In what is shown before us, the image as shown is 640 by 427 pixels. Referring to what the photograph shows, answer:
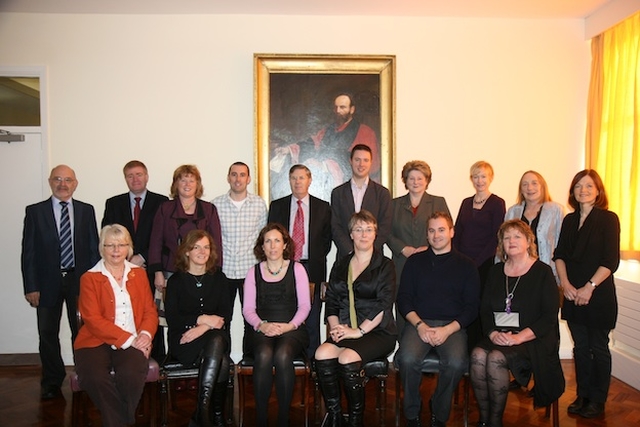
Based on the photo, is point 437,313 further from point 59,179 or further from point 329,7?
point 59,179

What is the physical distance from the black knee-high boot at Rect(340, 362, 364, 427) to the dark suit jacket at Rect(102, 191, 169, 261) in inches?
77.8

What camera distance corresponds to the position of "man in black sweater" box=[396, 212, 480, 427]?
320 centimetres

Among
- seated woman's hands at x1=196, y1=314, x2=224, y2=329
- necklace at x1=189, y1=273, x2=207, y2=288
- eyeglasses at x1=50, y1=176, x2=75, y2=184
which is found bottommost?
seated woman's hands at x1=196, y1=314, x2=224, y2=329

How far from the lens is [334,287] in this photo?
11.3ft

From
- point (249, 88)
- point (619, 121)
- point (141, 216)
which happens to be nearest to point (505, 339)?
point (619, 121)

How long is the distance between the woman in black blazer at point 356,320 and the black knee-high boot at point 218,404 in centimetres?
63

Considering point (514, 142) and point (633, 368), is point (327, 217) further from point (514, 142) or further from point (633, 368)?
point (633, 368)

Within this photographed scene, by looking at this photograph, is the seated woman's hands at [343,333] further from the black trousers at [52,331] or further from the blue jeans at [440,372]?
the black trousers at [52,331]

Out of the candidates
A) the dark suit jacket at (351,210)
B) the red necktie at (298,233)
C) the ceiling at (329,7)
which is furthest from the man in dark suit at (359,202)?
the ceiling at (329,7)

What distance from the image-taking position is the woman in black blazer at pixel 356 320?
3164mm

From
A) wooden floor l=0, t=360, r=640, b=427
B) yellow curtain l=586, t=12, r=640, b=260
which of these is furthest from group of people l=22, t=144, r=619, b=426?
yellow curtain l=586, t=12, r=640, b=260

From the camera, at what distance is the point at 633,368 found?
4125 millimetres

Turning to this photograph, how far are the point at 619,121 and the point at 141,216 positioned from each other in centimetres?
421

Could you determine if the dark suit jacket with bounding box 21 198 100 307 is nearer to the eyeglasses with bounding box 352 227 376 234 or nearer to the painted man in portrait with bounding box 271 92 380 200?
the painted man in portrait with bounding box 271 92 380 200
